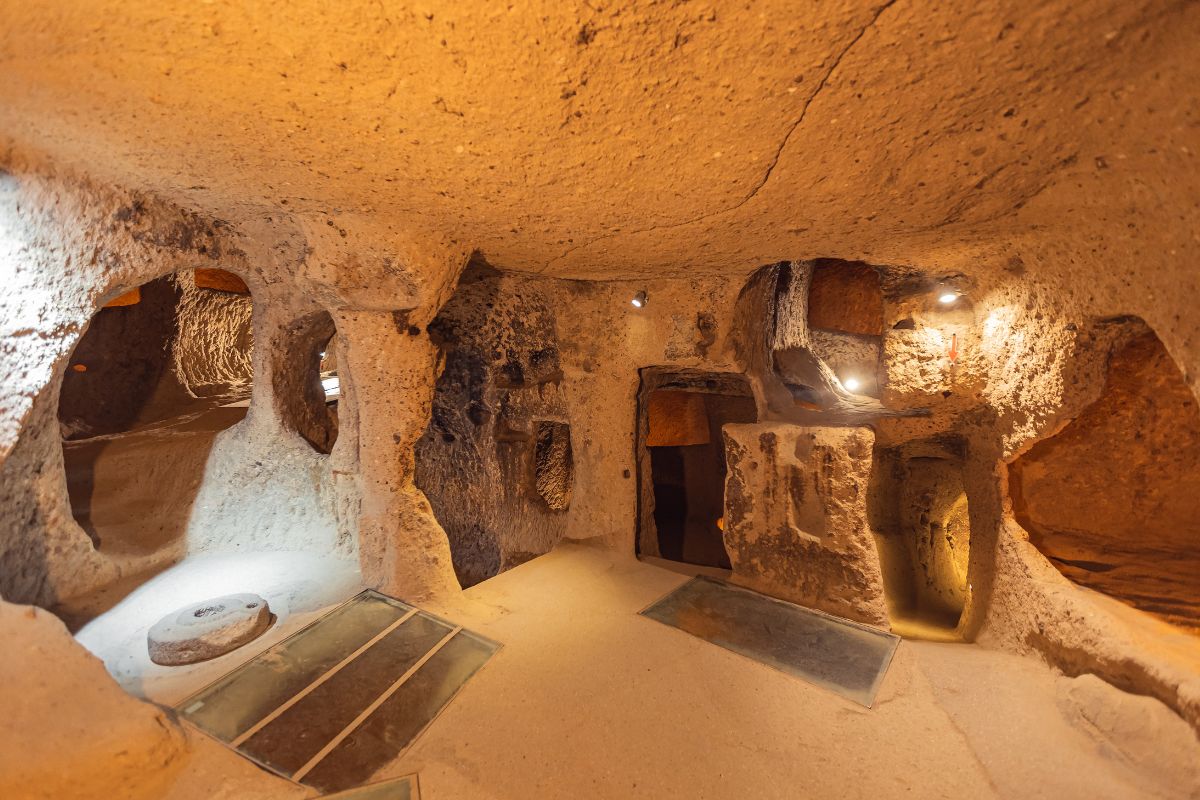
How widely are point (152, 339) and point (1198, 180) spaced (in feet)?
27.9

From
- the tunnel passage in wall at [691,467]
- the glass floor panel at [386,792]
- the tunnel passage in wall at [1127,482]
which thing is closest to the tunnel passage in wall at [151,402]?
the glass floor panel at [386,792]

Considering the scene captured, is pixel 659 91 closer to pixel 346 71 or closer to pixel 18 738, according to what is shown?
pixel 346 71

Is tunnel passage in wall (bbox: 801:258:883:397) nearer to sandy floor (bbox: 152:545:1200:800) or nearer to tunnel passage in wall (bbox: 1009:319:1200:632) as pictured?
tunnel passage in wall (bbox: 1009:319:1200:632)

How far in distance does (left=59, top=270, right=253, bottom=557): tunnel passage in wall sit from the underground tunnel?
0.05 metres

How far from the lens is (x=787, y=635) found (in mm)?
2928

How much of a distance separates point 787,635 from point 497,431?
3186 millimetres

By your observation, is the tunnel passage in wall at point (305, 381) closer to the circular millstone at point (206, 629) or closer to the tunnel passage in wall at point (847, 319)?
the circular millstone at point (206, 629)

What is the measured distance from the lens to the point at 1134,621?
7.75 ft

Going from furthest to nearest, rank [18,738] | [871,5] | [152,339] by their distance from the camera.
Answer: [152,339]
[18,738]
[871,5]

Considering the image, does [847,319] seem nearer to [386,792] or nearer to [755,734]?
[755,734]

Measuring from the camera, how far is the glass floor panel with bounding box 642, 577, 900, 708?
2.56m

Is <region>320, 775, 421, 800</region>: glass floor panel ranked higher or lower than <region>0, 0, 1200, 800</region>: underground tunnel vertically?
lower

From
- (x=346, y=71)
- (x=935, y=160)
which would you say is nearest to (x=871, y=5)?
(x=935, y=160)

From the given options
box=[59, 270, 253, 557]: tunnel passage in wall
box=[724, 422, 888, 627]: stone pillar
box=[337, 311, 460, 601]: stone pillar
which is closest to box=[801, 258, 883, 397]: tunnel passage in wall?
box=[724, 422, 888, 627]: stone pillar
